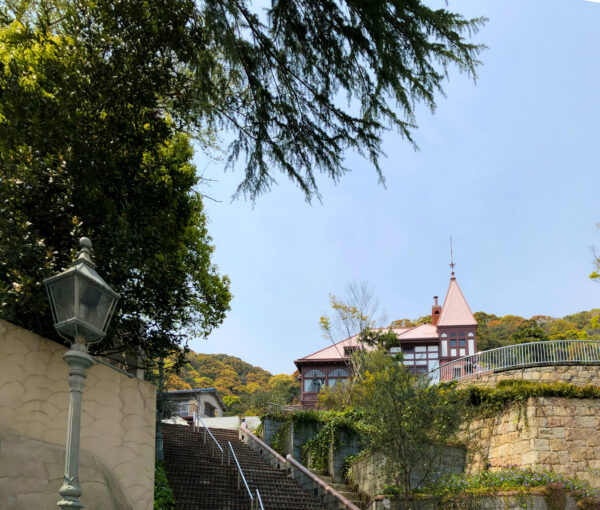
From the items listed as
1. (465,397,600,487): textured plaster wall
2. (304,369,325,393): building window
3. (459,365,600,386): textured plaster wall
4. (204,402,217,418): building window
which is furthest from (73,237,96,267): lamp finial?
(304,369,325,393): building window

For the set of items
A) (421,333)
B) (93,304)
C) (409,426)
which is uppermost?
(421,333)

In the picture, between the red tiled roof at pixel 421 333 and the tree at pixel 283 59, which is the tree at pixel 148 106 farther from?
the red tiled roof at pixel 421 333

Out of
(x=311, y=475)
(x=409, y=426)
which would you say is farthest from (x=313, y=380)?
(x=409, y=426)

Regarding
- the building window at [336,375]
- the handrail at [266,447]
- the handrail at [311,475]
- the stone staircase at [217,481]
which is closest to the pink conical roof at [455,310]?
the building window at [336,375]

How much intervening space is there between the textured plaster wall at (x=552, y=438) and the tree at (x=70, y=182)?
8726 mm

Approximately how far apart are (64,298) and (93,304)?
21 centimetres

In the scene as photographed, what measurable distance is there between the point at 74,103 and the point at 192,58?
67.7 inches

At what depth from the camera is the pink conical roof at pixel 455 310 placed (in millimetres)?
35000

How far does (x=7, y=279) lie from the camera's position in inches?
271

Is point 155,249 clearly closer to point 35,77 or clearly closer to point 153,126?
point 153,126

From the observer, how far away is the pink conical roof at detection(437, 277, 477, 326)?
115ft

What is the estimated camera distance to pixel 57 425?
6266 millimetres

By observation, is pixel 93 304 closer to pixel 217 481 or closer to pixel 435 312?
pixel 217 481

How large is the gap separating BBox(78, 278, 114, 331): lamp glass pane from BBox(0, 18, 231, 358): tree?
246 centimetres
